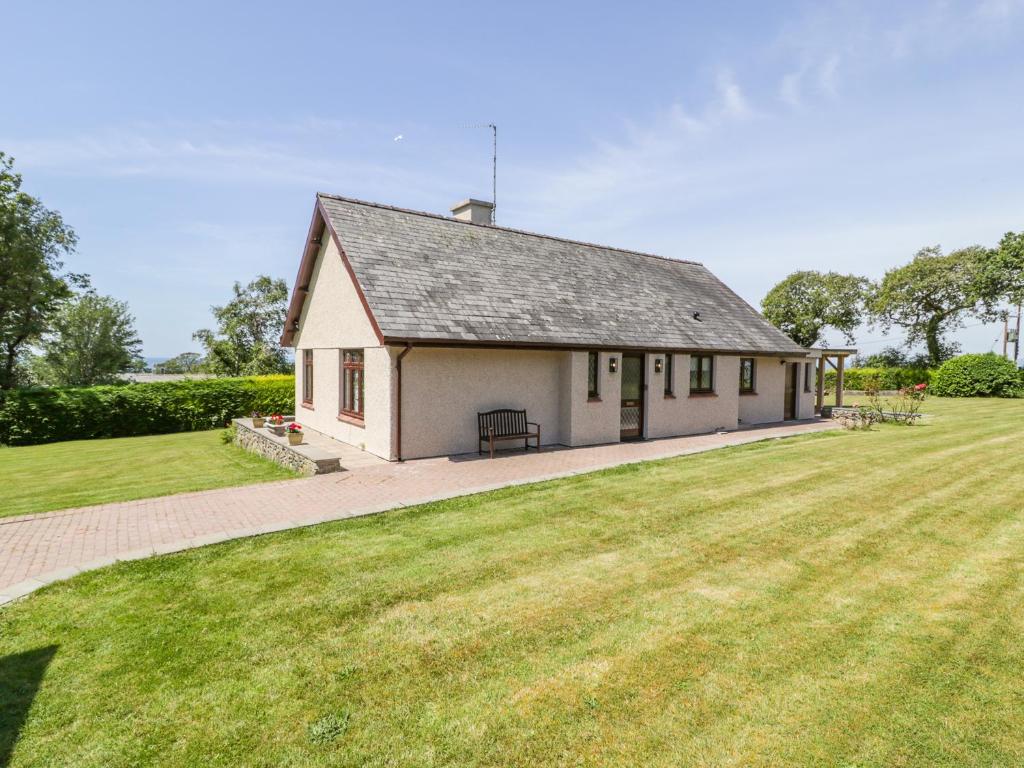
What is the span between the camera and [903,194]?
51.0 feet

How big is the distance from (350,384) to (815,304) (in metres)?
46.3

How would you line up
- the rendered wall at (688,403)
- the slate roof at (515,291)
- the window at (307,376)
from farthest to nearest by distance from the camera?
the window at (307,376) → the rendered wall at (688,403) → the slate roof at (515,291)

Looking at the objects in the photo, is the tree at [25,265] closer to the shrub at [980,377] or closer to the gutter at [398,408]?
the gutter at [398,408]

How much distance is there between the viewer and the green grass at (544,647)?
3.18 m

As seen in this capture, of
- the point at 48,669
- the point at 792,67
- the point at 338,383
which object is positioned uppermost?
the point at 792,67

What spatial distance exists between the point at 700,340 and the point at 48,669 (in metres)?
16.5

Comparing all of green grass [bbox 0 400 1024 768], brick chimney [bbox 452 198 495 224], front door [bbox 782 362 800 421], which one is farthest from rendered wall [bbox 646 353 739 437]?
green grass [bbox 0 400 1024 768]

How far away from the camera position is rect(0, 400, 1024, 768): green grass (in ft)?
10.4

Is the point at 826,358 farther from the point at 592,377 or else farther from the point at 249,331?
the point at 249,331

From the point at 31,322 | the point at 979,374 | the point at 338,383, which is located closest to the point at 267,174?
the point at 338,383

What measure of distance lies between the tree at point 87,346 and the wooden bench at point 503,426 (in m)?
39.6

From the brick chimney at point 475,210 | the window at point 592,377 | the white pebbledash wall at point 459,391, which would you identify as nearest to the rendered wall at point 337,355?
the white pebbledash wall at point 459,391

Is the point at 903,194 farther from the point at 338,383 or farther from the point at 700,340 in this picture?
the point at 338,383

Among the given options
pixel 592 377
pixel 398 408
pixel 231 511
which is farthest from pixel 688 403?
pixel 231 511
